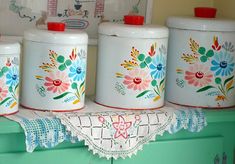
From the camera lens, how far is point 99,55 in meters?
1.43

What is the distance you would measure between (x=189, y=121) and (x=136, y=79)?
0.55 feet

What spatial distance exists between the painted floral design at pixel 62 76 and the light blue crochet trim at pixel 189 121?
254mm

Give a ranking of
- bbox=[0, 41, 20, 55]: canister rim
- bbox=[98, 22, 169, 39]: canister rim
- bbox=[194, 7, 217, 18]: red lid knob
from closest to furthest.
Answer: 1. bbox=[0, 41, 20, 55]: canister rim
2. bbox=[98, 22, 169, 39]: canister rim
3. bbox=[194, 7, 217, 18]: red lid knob

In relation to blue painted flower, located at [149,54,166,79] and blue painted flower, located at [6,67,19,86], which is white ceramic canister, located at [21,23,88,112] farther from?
blue painted flower, located at [149,54,166,79]

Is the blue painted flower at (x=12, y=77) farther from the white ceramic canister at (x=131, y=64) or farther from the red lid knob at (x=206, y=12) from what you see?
the red lid knob at (x=206, y=12)

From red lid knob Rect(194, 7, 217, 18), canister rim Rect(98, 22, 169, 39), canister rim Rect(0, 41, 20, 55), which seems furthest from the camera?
red lid knob Rect(194, 7, 217, 18)

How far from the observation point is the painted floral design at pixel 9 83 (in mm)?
1270

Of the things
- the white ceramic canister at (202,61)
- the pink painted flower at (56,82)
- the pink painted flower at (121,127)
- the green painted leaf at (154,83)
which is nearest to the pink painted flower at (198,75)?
the white ceramic canister at (202,61)

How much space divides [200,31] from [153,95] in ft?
0.64

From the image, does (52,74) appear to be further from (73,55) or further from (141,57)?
(141,57)

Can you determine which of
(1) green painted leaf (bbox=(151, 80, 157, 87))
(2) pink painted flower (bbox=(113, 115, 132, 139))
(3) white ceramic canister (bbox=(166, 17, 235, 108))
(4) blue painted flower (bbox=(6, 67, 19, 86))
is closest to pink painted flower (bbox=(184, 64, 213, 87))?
(3) white ceramic canister (bbox=(166, 17, 235, 108))

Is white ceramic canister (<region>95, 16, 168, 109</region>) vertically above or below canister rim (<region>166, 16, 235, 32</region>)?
below

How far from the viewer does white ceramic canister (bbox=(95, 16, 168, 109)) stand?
4.51 ft

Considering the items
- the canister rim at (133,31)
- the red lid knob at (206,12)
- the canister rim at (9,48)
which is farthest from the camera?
the red lid knob at (206,12)
